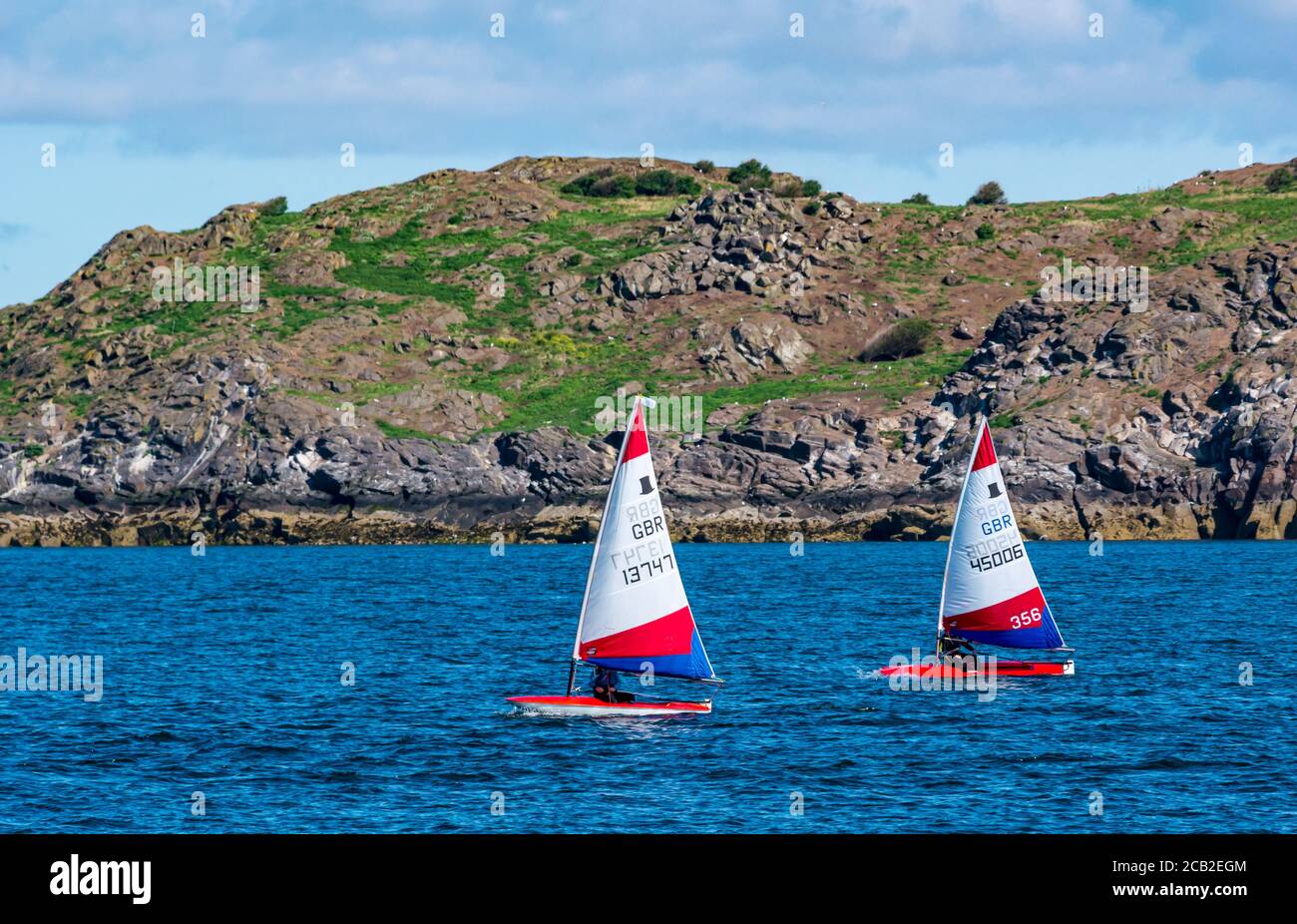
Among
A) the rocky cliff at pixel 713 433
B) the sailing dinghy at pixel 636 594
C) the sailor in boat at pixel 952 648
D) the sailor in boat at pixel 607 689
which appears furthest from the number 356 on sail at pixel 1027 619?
the rocky cliff at pixel 713 433

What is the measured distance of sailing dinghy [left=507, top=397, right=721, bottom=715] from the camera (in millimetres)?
44219

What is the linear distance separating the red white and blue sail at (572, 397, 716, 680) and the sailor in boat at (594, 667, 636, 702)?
1.50m

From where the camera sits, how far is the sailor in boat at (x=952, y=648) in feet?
185

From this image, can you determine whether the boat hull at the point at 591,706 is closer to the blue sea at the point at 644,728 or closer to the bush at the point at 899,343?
the blue sea at the point at 644,728

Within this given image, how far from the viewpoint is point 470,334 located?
194875mm

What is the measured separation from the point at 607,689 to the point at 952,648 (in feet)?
50.9

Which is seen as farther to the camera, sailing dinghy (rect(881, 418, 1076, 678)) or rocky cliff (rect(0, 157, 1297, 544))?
rocky cliff (rect(0, 157, 1297, 544))

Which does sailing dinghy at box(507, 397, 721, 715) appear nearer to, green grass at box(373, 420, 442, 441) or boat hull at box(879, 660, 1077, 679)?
boat hull at box(879, 660, 1077, 679)

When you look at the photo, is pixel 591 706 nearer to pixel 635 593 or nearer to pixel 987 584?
pixel 635 593

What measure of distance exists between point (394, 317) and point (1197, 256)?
94061mm

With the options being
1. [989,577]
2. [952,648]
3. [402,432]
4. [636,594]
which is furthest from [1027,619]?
[402,432]

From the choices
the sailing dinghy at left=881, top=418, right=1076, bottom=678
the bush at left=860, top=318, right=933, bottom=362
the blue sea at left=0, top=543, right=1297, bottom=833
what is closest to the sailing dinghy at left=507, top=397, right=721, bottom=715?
the blue sea at left=0, top=543, right=1297, bottom=833
